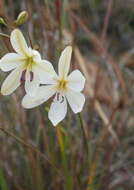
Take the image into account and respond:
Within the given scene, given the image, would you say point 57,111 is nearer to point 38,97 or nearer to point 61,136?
point 38,97

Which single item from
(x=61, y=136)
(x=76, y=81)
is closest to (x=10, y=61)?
(x=76, y=81)

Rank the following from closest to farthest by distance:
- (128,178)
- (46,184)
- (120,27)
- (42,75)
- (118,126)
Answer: (42,75), (46,184), (128,178), (118,126), (120,27)

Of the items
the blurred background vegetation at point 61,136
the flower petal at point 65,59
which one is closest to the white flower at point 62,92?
the flower petal at point 65,59

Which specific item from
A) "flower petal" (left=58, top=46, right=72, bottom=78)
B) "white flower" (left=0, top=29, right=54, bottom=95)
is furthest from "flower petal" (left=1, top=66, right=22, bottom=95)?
"flower petal" (left=58, top=46, right=72, bottom=78)

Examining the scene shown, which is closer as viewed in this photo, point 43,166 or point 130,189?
point 43,166

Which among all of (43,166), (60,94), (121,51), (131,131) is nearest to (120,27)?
(121,51)

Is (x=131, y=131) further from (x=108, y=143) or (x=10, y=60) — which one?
(x=10, y=60)
